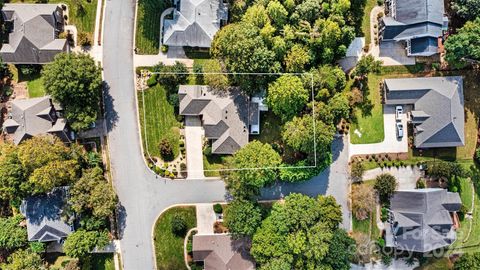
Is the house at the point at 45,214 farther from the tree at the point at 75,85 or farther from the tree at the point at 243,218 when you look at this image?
the tree at the point at 243,218

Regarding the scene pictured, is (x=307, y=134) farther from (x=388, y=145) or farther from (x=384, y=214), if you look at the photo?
(x=384, y=214)

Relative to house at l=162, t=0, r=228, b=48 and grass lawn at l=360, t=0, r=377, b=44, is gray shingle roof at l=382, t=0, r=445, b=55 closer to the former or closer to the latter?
grass lawn at l=360, t=0, r=377, b=44

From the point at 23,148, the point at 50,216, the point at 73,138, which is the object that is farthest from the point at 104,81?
the point at 50,216

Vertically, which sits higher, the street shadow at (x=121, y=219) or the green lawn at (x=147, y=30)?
the green lawn at (x=147, y=30)

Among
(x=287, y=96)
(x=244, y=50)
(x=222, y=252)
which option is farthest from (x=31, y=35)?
(x=222, y=252)

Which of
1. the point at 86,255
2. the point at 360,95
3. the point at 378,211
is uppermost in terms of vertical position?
the point at 360,95

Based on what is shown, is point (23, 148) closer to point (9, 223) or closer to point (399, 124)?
point (9, 223)

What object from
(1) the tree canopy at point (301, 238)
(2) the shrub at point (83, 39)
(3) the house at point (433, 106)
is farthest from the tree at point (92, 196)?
(3) the house at point (433, 106)
